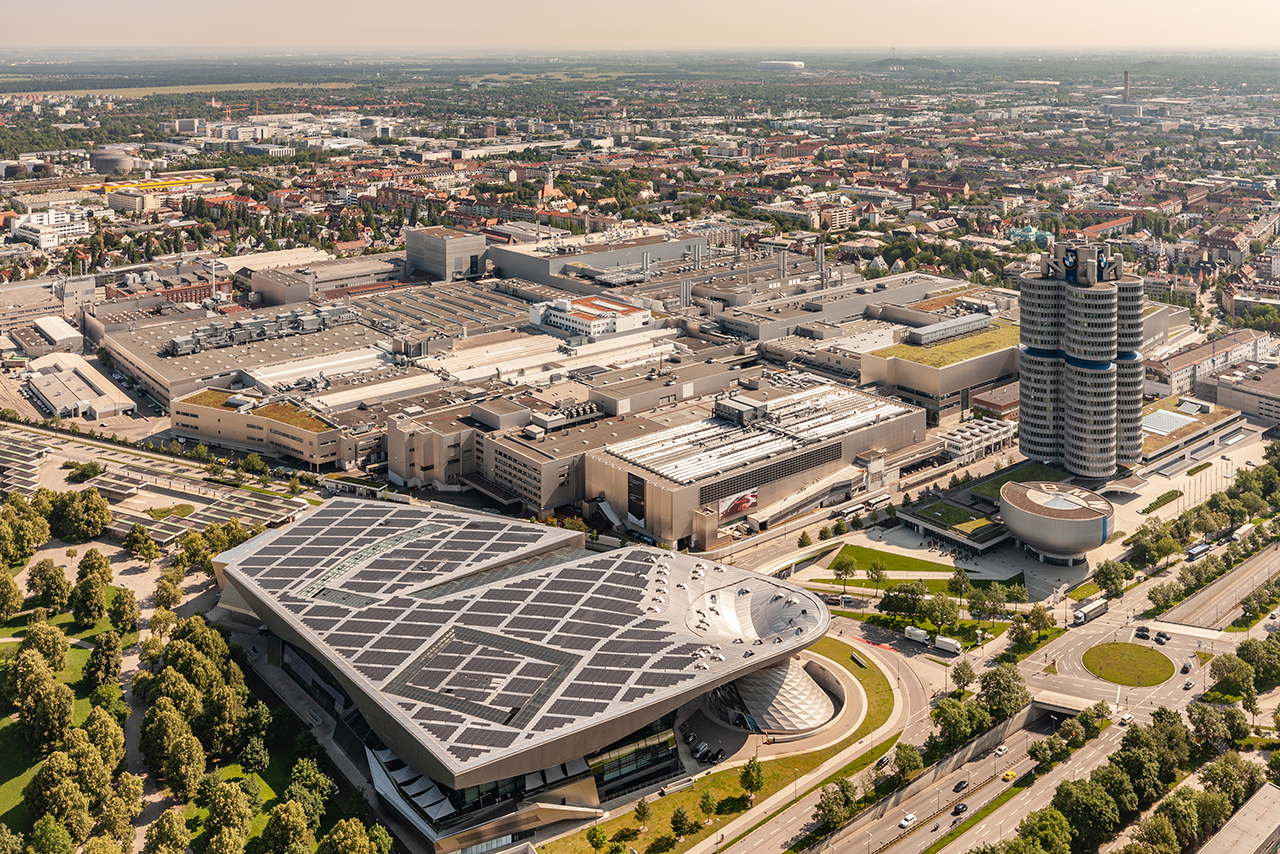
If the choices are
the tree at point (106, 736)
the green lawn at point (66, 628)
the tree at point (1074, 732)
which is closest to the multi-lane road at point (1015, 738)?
the tree at point (1074, 732)

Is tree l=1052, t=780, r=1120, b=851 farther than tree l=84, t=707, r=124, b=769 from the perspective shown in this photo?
No

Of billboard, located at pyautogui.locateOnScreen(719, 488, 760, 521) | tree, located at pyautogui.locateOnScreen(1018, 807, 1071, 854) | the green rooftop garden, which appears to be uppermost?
the green rooftop garden

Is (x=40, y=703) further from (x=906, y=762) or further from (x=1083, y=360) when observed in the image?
(x=1083, y=360)

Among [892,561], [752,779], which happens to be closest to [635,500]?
A: [892,561]

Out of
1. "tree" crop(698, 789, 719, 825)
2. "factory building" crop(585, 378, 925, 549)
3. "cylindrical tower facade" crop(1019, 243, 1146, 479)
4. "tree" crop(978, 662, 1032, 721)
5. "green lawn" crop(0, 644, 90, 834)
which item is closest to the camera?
"tree" crop(698, 789, 719, 825)

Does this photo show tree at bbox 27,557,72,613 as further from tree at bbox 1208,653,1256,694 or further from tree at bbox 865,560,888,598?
tree at bbox 1208,653,1256,694

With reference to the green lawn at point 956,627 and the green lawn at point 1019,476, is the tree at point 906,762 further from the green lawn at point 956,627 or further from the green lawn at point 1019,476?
the green lawn at point 1019,476

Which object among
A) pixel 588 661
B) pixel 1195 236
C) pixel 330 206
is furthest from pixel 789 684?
pixel 330 206

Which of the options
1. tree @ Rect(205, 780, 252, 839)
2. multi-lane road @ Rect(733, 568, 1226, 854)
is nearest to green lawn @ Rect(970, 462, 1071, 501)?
multi-lane road @ Rect(733, 568, 1226, 854)
